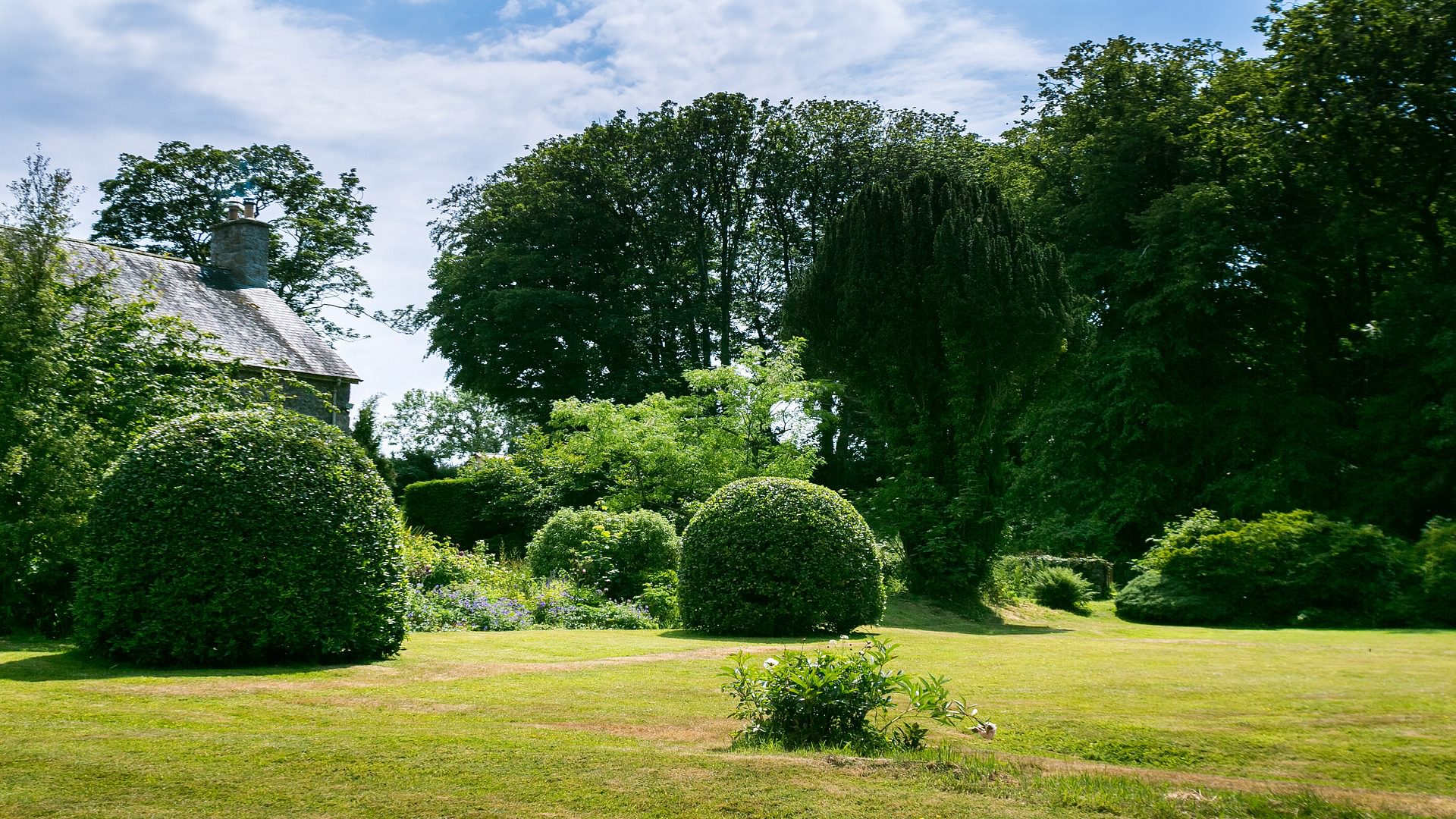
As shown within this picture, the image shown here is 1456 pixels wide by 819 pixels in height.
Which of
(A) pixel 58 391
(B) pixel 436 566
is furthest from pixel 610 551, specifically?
(A) pixel 58 391

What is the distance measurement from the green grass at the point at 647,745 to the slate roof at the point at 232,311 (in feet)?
57.2

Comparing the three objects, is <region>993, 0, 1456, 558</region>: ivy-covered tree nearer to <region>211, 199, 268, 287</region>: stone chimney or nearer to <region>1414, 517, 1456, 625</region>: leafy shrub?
<region>1414, 517, 1456, 625</region>: leafy shrub

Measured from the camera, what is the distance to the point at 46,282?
11.0 meters

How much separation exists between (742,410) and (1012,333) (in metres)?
7.33

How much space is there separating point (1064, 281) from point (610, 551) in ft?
32.2

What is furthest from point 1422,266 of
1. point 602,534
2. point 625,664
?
point 625,664

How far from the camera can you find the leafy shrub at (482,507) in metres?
26.2

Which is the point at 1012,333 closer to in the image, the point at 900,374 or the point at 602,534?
the point at 900,374

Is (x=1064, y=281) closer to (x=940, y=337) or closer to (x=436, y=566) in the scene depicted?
(x=940, y=337)

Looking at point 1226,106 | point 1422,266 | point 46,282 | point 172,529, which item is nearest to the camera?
point 172,529

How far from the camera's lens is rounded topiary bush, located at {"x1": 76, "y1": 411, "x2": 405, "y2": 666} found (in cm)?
802

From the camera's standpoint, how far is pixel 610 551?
17.1m

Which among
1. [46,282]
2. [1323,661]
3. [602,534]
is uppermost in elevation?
[46,282]

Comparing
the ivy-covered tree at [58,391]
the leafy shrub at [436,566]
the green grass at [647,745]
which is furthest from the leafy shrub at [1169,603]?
the ivy-covered tree at [58,391]
